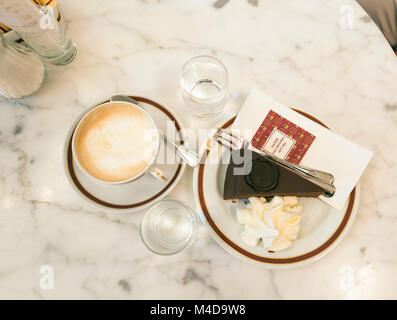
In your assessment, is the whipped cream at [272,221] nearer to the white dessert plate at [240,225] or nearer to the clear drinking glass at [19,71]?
the white dessert plate at [240,225]

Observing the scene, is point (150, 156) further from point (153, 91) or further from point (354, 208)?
point (354, 208)

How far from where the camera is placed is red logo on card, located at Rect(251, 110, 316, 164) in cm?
89

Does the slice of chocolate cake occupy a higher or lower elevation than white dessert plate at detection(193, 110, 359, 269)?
higher

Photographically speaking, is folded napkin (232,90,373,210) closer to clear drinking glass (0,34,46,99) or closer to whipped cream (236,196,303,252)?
whipped cream (236,196,303,252)

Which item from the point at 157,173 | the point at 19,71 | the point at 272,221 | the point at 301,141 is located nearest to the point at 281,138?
the point at 301,141

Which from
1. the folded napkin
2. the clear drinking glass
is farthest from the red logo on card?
the clear drinking glass

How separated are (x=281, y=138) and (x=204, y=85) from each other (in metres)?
0.28

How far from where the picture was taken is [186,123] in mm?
942

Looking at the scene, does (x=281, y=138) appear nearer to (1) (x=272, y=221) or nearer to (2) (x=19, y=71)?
(1) (x=272, y=221)

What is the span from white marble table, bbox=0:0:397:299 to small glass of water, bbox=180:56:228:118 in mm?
37

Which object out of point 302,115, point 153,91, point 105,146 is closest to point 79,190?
point 105,146

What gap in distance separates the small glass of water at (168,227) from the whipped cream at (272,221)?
14 centimetres

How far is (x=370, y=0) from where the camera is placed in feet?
3.82
